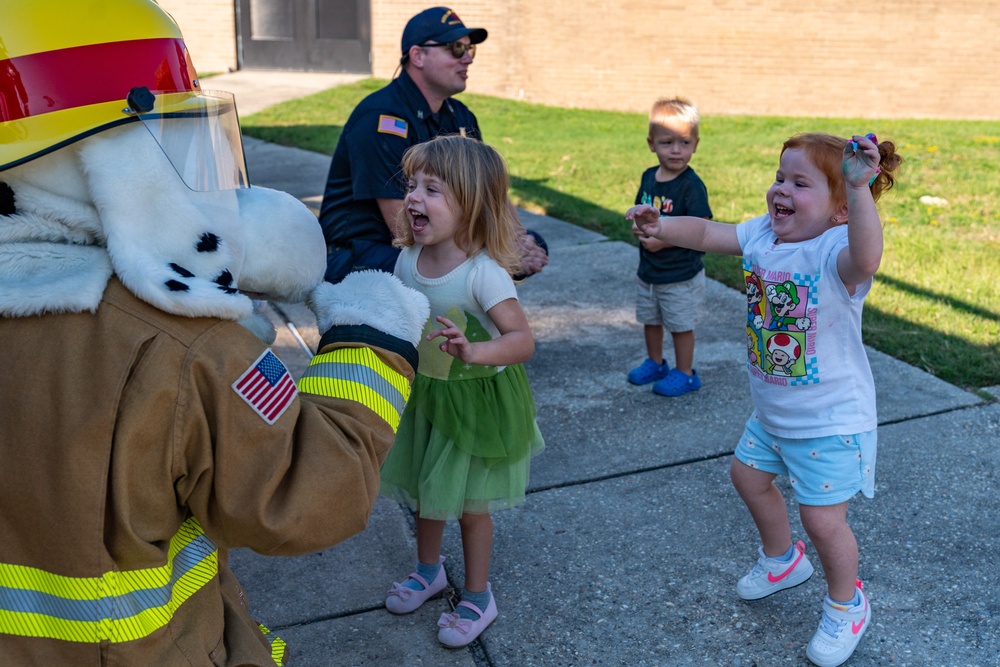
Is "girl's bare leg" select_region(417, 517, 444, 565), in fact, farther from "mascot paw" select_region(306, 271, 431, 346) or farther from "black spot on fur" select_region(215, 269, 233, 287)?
"black spot on fur" select_region(215, 269, 233, 287)

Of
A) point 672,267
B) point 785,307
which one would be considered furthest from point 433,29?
point 785,307

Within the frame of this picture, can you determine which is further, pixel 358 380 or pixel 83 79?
pixel 358 380

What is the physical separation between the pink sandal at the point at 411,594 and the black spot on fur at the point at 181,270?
166 cm

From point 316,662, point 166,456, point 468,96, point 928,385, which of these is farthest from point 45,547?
point 468,96

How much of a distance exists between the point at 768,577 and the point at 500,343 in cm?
112

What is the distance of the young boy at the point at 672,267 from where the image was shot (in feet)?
14.4

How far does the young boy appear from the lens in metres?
4.38

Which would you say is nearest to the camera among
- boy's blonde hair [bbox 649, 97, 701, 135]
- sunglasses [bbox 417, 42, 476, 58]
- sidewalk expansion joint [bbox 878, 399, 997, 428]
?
sunglasses [bbox 417, 42, 476, 58]

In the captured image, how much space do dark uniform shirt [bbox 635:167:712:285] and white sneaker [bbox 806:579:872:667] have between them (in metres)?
2.05

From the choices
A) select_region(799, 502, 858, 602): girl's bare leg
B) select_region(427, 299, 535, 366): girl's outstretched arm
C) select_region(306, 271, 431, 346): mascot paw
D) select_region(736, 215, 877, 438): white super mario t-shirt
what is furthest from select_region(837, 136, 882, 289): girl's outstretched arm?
select_region(306, 271, 431, 346): mascot paw

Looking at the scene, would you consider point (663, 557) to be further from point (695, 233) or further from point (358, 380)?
point (358, 380)

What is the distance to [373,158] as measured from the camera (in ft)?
10.8

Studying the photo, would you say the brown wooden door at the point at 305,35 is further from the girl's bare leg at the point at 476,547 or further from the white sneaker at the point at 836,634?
the white sneaker at the point at 836,634

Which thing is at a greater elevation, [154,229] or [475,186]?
[154,229]
